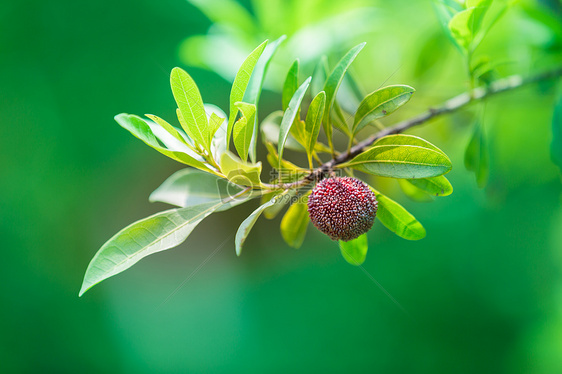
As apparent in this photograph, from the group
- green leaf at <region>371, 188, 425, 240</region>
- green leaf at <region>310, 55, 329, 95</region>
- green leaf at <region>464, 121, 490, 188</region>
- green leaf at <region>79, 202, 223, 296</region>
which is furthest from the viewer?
green leaf at <region>464, 121, 490, 188</region>

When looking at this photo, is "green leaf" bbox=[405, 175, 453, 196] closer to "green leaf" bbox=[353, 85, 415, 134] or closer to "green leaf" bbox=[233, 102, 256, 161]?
"green leaf" bbox=[353, 85, 415, 134]

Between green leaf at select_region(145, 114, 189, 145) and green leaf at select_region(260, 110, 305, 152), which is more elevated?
green leaf at select_region(145, 114, 189, 145)

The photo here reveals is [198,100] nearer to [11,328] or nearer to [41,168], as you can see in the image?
[41,168]

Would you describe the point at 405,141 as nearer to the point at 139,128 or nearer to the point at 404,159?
the point at 404,159

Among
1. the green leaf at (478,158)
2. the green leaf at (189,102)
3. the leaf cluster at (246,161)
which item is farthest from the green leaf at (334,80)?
the green leaf at (478,158)

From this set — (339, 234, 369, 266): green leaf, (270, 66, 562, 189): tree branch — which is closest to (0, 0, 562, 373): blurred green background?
(270, 66, 562, 189): tree branch

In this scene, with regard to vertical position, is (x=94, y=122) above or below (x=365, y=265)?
above

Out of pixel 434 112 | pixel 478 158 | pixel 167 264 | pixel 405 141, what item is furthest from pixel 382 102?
pixel 167 264

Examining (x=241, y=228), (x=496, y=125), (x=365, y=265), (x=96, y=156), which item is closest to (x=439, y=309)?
(x=365, y=265)
